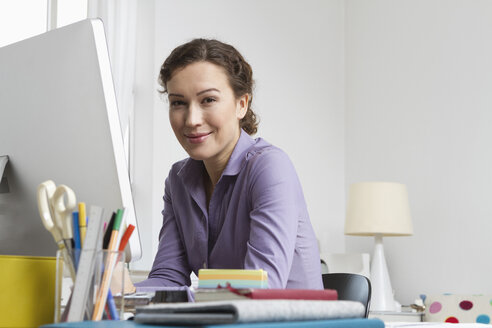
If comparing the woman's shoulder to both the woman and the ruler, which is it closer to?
the woman

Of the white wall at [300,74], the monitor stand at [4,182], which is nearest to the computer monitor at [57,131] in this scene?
the monitor stand at [4,182]

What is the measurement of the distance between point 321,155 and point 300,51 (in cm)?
70

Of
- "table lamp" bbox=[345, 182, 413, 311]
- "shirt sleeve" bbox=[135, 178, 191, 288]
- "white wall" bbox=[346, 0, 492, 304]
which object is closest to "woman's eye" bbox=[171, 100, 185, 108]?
"shirt sleeve" bbox=[135, 178, 191, 288]

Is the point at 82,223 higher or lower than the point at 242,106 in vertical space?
lower

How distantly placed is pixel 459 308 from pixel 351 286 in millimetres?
1739

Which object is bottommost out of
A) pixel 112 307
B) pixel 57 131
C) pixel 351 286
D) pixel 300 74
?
pixel 351 286

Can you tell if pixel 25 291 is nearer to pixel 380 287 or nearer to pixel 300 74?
pixel 380 287

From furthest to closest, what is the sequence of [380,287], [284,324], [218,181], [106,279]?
1. [380,287]
2. [218,181]
3. [106,279]
4. [284,324]

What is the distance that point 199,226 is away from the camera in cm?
149

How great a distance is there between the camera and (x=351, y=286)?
4.95ft

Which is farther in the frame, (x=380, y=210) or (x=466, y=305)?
(x=380, y=210)

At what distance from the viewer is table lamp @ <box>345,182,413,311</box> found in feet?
10.7

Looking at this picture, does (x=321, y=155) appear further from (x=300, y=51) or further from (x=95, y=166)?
(x=95, y=166)

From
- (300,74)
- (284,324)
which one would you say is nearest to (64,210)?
(284,324)
